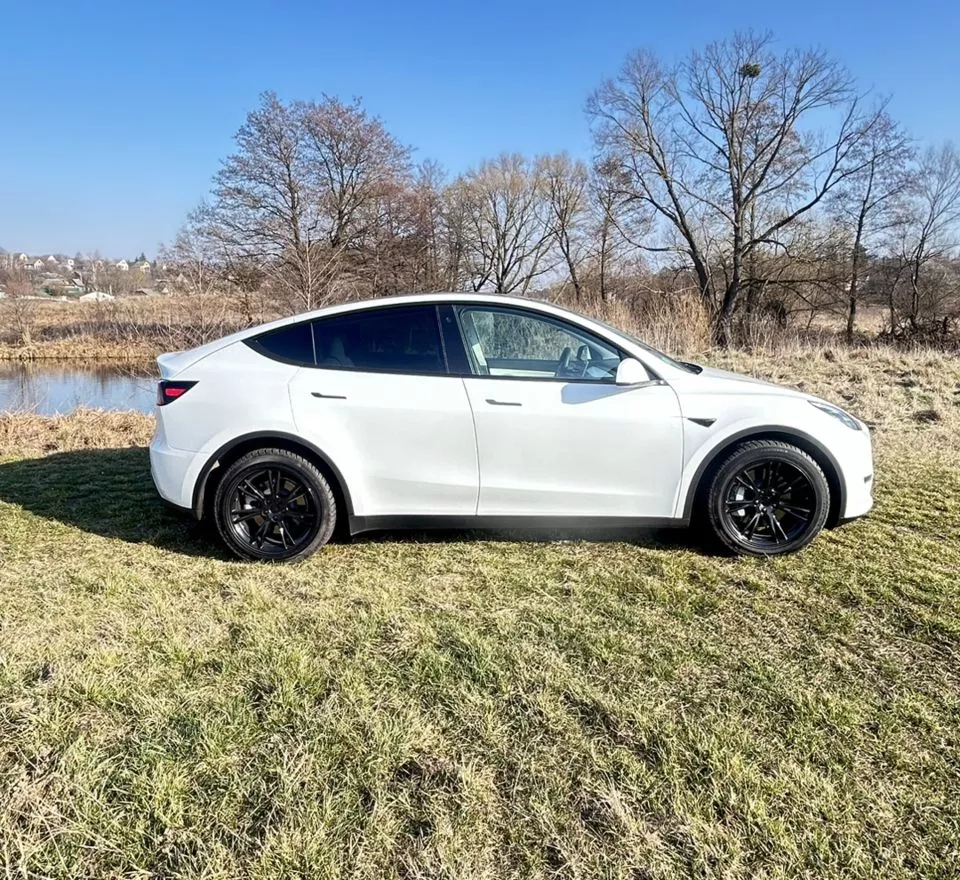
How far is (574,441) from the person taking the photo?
11.1ft

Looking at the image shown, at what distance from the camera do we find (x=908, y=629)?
2730 mm

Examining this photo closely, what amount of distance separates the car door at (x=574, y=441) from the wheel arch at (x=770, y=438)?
127mm

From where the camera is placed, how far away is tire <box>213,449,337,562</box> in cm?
342

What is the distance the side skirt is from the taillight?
1203 millimetres

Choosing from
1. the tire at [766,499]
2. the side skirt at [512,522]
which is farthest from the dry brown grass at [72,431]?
the tire at [766,499]

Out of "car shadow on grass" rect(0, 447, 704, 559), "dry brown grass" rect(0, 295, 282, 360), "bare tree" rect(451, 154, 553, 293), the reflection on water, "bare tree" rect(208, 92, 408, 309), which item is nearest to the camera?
"car shadow on grass" rect(0, 447, 704, 559)

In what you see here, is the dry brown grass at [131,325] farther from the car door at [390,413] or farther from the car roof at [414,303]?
the car door at [390,413]

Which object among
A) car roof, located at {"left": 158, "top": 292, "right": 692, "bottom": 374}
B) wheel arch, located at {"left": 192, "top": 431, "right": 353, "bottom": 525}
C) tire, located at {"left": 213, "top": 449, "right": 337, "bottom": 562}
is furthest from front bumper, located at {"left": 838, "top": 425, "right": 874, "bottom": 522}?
tire, located at {"left": 213, "top": 449, "right": 337, "bottom": 562}

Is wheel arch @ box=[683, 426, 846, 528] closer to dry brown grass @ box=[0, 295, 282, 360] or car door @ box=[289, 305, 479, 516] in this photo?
car door @ box=[289, 305, 479, 516]

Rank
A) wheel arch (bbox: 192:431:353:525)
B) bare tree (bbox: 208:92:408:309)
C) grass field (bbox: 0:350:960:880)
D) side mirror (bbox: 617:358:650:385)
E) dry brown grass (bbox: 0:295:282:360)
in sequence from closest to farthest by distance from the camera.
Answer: grass field (bbox: 0:350:960:880)
side mirror (bbox: 617:358:650:385)
wheel arch (bbox: 192:431:353:525)
dry brown grass (bbox: 0:295:282:360)
bare tree (bbox: 208:92:408:309)

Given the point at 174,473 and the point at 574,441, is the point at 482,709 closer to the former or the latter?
the point at 574,441

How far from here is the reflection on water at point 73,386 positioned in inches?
448

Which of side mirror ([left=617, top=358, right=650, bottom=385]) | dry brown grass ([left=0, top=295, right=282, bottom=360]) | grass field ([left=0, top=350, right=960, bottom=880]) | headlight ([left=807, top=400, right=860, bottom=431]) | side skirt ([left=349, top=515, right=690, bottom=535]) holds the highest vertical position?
dry brown grass ([left=0, top=295, right=282, bottom=360])

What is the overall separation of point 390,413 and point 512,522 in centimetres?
95
